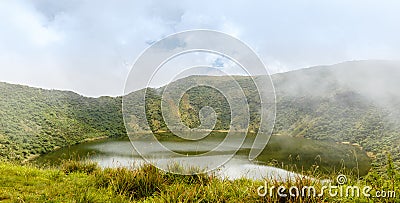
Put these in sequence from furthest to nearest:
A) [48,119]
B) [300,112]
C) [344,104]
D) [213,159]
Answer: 1. [300,112]
2. [344,104]
3. [48,119]
4. [213,159]

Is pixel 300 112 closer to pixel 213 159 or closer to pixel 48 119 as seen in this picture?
pixel 48 119

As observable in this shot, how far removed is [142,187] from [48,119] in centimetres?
7306

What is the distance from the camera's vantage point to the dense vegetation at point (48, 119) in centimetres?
5031

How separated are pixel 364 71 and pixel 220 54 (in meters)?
131

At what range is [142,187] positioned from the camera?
519 centimetres

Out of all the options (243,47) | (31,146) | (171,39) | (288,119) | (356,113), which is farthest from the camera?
(288,119)

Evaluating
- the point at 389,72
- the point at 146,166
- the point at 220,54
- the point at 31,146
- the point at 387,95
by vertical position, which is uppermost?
the point at 389,72

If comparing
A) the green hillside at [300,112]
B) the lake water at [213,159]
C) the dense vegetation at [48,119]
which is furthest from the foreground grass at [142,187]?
the dense vegetation at [48,119]

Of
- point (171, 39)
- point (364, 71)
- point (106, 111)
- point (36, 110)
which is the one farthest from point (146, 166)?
point (364, 71)

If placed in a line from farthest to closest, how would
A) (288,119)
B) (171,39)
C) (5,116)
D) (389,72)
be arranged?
(389,72) < (288,119) < (5,116) < (171,39)

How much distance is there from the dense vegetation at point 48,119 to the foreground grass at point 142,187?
41.6 meters

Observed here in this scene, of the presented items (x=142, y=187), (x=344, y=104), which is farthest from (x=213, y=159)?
(x=344, y=104)

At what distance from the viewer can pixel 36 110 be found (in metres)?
70.4

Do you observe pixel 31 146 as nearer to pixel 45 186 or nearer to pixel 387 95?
pixel 45 186
